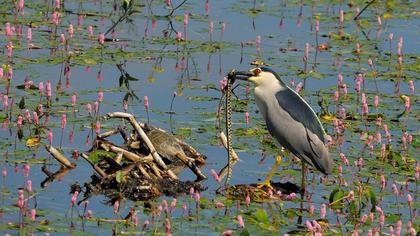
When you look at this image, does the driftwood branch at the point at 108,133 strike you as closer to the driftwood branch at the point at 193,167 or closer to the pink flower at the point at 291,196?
the driftwood branch at the point at 193,167

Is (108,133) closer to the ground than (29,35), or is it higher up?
closer to the ground

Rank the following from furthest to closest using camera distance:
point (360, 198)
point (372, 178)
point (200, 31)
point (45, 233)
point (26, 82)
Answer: point (200, 31)
point (26, 82)
point (372, 178)
point (360, 198)
point (45, 233)

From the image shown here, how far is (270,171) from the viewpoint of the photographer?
13.1 meters

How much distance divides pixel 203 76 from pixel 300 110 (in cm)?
→ 371

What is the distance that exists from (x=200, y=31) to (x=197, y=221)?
777 cm

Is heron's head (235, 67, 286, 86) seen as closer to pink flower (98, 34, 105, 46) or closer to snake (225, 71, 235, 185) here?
snake (225, 71, 235, 185)

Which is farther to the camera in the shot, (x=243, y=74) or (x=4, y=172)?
(x=243, y=74)

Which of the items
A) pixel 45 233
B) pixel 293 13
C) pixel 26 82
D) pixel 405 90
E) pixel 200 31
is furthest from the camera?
pixel 293 13

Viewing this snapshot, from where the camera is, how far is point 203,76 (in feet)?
54.1

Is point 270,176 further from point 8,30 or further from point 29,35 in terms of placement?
point 8,30

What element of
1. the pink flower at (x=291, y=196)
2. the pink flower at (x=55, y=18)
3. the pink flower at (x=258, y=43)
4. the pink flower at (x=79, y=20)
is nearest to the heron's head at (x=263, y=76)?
the pink flower at (x=291, y=196)

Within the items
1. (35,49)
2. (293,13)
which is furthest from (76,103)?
(293,13)

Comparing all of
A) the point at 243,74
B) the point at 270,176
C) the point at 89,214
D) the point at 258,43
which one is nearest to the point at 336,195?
the point at 270,176

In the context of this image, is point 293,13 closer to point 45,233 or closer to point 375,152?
point 375,152
